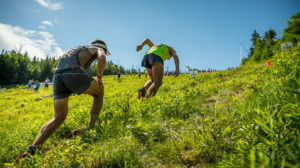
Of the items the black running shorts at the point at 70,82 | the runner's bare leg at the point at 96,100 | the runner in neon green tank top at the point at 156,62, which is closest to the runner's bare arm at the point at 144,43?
the runner in neon green tank top at the point at 156,62

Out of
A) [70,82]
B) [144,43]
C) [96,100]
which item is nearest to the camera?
[70,82]

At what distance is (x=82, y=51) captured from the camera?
2752 millimetres

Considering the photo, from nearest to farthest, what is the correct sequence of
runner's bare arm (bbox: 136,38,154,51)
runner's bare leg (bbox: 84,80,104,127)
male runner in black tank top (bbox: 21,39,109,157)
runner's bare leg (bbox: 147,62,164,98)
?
male runner in black tank top (bbox: 21,39,109,157) < runner's bare leg (bbox: 84,80,104,127) < runner's bare leg (bbox: 147,62,164,98) < runner's bare arm (bbox: 136,38,154,51)

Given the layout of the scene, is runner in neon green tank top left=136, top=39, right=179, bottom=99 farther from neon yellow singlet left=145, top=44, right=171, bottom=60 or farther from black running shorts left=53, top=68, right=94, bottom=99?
black running shorts left=53, top=68, right=94, bottom=99

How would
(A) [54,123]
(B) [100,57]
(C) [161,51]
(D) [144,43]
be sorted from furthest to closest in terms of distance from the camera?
(D) [144,43] → (C) [161,51] → (B) [100,57] → (A) [54,123]

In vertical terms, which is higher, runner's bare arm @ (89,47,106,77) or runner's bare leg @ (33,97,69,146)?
runner's bare arm @ (89,47,106,77)

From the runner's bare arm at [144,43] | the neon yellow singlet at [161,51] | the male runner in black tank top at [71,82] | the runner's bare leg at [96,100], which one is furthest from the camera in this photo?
the runner's bare arm at [144,43]

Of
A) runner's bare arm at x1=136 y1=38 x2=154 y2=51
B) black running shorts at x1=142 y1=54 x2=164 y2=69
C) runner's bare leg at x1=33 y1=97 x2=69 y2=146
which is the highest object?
runner's bare arm at x1=136 y1=38 x2=154 y2=51

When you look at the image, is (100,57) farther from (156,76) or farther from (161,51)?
(161,51)

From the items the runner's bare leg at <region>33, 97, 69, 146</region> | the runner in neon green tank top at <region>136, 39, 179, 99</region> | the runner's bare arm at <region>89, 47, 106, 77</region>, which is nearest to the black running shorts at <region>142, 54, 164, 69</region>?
the runner in neon green tank top at <region>136, 39, 179, 99</region>

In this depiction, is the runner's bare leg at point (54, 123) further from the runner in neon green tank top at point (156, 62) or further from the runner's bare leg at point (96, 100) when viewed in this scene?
the runner in neon green tank top at point (156, 62)

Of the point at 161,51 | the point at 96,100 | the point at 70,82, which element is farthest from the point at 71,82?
the point at 161,51

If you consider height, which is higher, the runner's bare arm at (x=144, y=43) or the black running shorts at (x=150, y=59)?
the runner's bare arm at (x=144, y=43)

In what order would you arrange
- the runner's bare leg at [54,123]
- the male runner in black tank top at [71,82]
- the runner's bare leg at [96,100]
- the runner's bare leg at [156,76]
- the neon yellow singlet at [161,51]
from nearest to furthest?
the runner's bare leg at [54,123] → the male runner in black tank top at [71,82] → the runner's bare leg at [96,100] → the runner's bare leg at [156,76] → the neon yellow singlet at [161,51]
